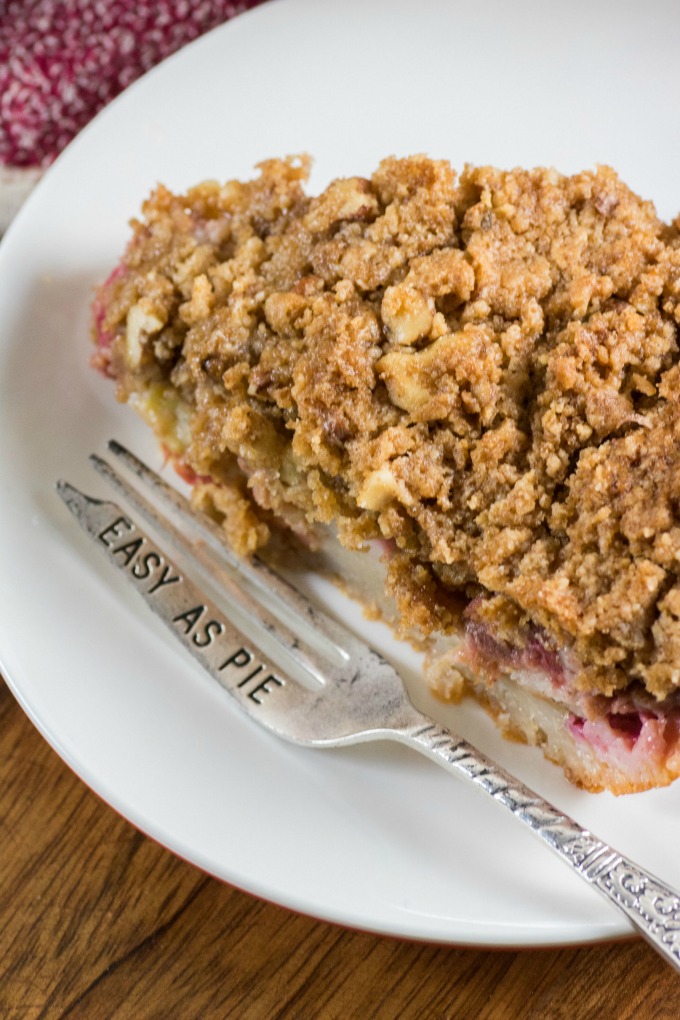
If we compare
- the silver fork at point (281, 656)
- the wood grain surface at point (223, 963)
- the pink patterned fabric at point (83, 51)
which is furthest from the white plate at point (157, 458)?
the pink patterned fabric at point (83, 51)

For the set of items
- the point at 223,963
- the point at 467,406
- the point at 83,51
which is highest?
the point at 83,51

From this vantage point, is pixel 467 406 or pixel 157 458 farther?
pixel 157 458

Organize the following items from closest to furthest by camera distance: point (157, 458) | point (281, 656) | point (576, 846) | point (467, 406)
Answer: point (576, 846) → point (467, 406) → point (281, 656) → point (157, 458)

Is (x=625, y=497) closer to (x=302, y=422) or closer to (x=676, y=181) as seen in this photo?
(x=302, y=422)

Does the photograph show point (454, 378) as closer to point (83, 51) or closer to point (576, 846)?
point (576, 846)

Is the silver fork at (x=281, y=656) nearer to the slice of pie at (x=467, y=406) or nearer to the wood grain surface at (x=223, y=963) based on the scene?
the slice of pie at (x=467, y=406)

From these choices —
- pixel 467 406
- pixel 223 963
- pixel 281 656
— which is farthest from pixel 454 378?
pixel 223 963

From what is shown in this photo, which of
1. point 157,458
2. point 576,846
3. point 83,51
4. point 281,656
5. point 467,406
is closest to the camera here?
point 576,846

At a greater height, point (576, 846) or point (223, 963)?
point (576, 846)
